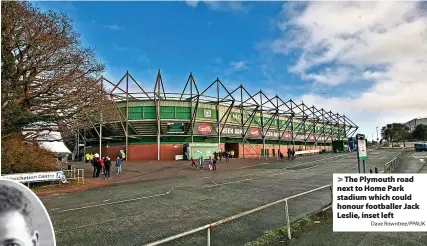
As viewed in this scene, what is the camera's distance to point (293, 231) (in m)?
7.89

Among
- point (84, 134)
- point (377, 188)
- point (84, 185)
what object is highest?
point (84, 134)

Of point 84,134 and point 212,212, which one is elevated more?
point 84,134

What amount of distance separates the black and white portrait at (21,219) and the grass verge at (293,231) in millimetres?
5604

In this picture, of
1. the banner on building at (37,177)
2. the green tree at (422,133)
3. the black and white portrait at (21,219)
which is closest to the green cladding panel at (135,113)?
the banner on building at (37,177)

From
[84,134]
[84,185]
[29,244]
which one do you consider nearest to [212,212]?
[29,244]

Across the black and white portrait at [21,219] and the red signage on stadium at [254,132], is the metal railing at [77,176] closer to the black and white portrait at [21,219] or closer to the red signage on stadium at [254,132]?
the black and white portrait at [21,219]

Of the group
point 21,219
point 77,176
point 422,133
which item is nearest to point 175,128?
point 77,176

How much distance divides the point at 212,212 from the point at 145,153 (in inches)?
1446

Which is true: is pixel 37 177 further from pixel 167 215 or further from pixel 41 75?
pixel 167 215

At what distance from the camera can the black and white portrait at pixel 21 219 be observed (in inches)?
79.8

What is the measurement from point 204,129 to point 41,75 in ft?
102

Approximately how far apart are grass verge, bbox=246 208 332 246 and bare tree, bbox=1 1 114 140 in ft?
56.8

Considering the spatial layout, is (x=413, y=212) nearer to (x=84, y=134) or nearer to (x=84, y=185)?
(x=84, y=185)

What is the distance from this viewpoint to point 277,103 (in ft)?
211
